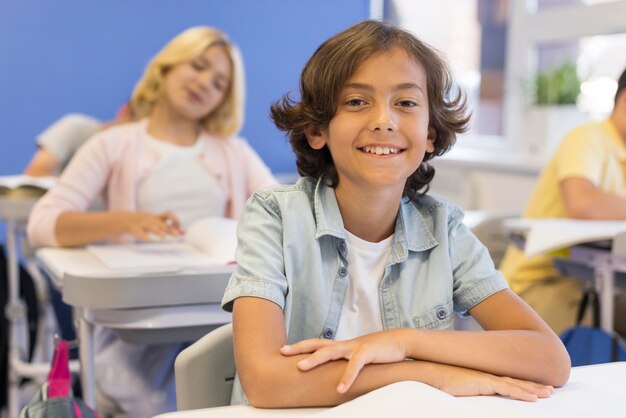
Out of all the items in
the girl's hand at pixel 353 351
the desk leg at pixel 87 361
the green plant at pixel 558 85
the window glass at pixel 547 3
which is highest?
the window glass at pixel 547 3

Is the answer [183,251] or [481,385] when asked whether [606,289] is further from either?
[481,385]

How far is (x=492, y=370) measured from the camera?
101 cm

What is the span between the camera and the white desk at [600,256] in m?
1.96

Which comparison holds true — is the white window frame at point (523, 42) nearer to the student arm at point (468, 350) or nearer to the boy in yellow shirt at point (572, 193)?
the boy in yellow shirt at point (572, 193)

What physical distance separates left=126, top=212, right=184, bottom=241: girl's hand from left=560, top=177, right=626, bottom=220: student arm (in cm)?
105

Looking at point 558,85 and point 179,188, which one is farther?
point 558,85

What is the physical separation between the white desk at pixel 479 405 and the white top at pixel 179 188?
139 cm

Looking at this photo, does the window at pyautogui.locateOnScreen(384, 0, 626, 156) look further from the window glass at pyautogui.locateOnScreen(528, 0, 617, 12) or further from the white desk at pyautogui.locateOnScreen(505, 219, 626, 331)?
the white desk at pyautogui.locateOnScreen(505, 219, 626, 331)

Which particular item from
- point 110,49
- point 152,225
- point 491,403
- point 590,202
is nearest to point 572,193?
point 590,202

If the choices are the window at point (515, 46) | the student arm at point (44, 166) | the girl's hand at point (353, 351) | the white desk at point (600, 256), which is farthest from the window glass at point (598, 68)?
the girl's hand at point (353, 351)

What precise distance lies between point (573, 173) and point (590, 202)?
0.11 meters

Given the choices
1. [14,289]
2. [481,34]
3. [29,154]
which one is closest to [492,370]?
[14,289]

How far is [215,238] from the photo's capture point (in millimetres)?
1819

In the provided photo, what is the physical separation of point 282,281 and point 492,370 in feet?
0.96
